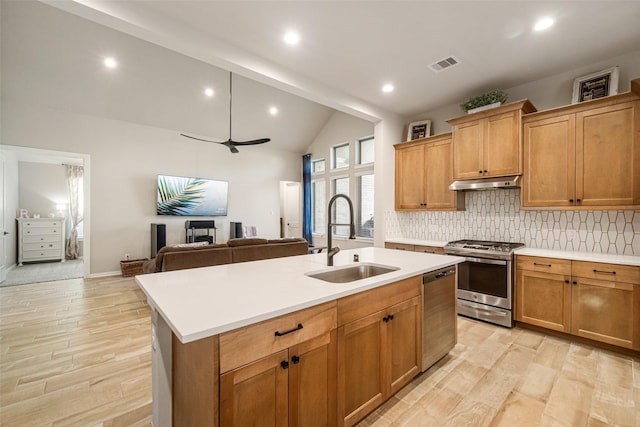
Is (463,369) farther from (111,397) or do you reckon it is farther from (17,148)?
(17,148)

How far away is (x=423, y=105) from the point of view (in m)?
4.25

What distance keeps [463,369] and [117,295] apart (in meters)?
4.78

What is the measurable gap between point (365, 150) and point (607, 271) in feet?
15.4

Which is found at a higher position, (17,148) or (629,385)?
(17,148)

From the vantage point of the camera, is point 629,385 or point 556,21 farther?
point 556,21

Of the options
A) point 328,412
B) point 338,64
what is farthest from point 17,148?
point 328,412

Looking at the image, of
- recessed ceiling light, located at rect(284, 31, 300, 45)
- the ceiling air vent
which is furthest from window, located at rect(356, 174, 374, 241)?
recessed ceiling light, located at rect(284, 31, 300, 45)

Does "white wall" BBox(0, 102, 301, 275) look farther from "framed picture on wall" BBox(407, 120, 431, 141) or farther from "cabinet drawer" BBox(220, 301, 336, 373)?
"cabinet drawer" BBox(220, 301, 336, 373)

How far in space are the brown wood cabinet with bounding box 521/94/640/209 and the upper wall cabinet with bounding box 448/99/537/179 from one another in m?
0.12

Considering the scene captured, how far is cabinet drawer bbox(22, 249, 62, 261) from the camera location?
6.55m

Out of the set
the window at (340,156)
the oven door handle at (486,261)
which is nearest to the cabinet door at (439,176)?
the oven door handle at (486,261)

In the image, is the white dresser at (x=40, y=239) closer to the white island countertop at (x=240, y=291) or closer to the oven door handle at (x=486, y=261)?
the white island countertop at (x=240, y=291)

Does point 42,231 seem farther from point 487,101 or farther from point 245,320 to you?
point 487,101

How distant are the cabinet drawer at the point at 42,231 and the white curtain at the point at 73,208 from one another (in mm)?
451
